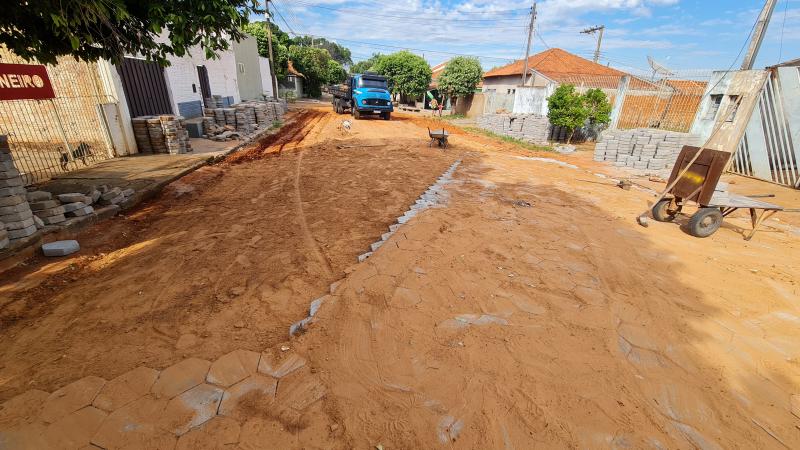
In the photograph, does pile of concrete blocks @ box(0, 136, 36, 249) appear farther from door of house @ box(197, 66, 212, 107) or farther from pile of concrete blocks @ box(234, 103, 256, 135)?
door of house @ box(197, 66, 212, 107)

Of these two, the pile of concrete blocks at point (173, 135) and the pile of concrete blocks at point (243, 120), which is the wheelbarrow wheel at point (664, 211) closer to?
the pile of concrete blocks at point (173, 135)

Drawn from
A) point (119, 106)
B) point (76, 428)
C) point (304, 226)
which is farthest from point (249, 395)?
point (119, 106)

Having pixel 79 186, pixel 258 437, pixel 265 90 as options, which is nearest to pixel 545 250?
pixel 258 437

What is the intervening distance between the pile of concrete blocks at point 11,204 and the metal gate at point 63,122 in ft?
11.4

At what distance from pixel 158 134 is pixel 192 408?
9231 mm

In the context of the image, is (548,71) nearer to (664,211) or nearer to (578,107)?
(578,107)

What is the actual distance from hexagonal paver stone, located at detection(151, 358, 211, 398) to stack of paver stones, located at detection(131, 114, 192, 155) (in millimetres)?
8554

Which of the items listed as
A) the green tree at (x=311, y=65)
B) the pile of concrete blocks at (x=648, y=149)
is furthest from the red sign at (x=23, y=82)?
the green tree at (x=311, y=65)

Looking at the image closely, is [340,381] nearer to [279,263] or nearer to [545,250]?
[279,263]

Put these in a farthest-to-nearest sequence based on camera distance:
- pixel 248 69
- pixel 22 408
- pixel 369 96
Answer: pixel 248 69 < pixel 369 96 < pixel 22 408

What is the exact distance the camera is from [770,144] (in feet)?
32.1

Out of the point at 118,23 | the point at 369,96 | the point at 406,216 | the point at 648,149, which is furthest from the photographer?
the point at 369,96

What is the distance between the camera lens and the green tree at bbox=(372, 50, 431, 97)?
31625mm

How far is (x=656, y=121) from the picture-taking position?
13.8 meters
